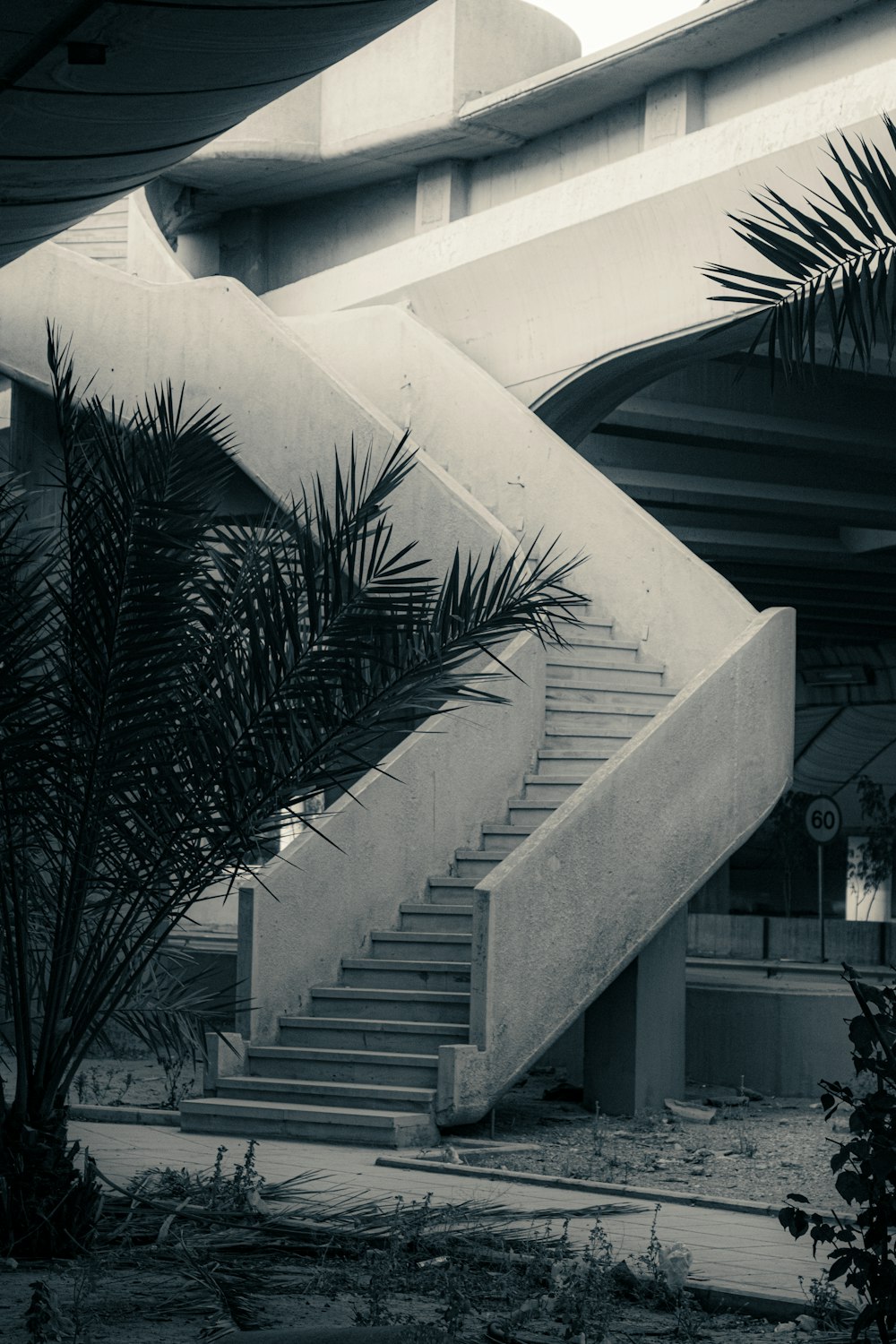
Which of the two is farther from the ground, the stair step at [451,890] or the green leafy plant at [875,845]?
the green leafy plant at [875,845]

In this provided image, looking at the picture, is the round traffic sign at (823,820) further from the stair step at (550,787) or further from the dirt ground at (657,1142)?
the stair step at (550,787)

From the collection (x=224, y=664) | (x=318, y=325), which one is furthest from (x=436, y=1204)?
(x=318, y=325)

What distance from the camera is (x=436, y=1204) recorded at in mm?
7320

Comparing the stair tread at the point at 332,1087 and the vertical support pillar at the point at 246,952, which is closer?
the stair tread at the point at 332,1087

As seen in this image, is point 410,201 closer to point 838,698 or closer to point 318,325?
point 318,325

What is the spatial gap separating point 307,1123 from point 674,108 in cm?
1123

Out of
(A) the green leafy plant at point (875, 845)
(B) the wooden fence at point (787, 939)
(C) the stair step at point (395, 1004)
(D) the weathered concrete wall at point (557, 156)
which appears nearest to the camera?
(C) the stair step at point (395, 1004)

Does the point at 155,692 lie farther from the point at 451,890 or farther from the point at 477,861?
the point at 477,861

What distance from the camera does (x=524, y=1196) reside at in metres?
7.81

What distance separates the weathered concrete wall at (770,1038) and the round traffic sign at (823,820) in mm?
11180

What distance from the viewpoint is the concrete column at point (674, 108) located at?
16.8 metres

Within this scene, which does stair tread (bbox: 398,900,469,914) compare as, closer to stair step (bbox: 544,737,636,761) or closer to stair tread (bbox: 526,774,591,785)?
stair tread (bbox: 526,774,591,785)

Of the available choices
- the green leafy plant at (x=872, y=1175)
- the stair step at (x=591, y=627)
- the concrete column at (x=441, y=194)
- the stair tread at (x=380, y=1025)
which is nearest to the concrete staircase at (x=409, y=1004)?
the stair tread at (x=380, y=1025)

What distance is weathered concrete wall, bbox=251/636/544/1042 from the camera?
1082 centimetres
